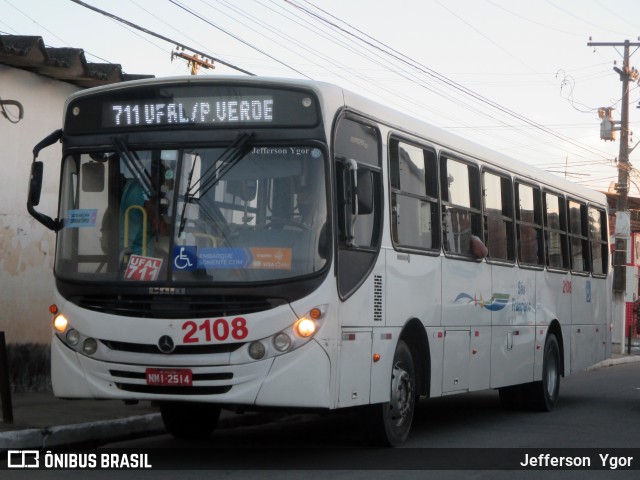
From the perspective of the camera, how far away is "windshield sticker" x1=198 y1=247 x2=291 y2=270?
9.02 meters

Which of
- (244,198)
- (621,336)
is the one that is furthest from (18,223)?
(621,336)

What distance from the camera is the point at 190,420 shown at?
11.2 m

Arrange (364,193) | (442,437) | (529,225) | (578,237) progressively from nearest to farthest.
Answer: (364,193)
(442,437)
(529,225)
(578,237)

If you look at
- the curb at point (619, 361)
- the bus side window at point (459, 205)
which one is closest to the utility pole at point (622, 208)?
the curb at point (619, 361)

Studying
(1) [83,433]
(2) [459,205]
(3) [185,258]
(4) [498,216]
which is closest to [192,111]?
(3) [185,258]

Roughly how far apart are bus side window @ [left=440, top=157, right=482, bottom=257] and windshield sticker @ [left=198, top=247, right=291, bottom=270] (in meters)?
3.21

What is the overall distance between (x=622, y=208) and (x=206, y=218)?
27947mm

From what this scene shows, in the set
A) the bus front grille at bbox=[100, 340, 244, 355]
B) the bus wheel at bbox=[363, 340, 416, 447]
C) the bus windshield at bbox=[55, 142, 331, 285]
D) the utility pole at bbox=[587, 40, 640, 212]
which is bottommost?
the bus wheel at bbox=[363, 340, 416, 447]

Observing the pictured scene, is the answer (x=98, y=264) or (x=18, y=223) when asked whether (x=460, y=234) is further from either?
(x=18, y=223)

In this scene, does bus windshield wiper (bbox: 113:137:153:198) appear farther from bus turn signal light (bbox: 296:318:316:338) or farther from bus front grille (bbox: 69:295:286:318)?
bus turn signal light (bbox: 296:318:316:338)

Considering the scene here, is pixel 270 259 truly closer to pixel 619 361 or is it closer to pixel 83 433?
pixel 83 433

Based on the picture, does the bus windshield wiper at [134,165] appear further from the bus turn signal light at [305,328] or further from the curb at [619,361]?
the curb at [619,361]

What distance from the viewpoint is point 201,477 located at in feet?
28.5

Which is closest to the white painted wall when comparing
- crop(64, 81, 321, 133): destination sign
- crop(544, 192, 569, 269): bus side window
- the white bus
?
the white bus
